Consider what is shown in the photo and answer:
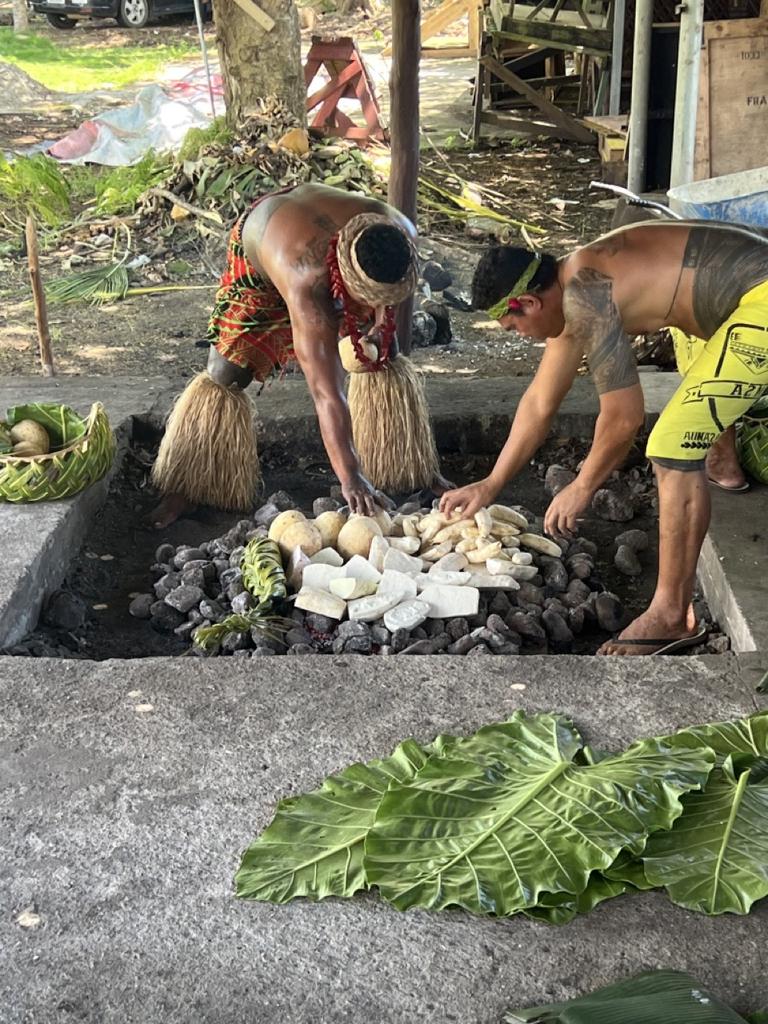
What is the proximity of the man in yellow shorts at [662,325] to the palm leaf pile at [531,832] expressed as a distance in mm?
899

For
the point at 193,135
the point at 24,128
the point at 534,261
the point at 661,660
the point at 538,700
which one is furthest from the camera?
the point at 24,128

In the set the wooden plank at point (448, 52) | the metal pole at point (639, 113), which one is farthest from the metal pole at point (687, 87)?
the wooden plank at point (448, 52)

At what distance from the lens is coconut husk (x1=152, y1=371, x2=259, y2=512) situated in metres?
4.48

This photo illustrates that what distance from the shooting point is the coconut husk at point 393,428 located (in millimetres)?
4473

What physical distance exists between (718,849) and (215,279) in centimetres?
670

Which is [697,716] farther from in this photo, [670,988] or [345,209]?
[345,209]

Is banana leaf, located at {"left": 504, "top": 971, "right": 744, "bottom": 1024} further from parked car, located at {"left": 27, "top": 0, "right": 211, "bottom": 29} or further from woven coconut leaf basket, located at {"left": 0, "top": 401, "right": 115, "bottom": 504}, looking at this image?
parked car, located at {"left": 27, "top": 0, "right": 211, "bottom": 29}

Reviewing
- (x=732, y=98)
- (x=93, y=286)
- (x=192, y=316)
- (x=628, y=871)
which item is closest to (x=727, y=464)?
(x=628, y=871)

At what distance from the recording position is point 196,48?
17.7 metres

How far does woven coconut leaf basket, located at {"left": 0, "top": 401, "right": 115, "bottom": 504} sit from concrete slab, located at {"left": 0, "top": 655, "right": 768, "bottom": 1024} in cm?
103

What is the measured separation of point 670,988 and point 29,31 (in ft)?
66.6

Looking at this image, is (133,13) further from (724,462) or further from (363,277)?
(724,462)

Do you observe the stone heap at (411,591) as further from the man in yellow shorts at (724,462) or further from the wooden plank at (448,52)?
the wooden plank at (448,52)

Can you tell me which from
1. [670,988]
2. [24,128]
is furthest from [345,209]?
[24,128]
